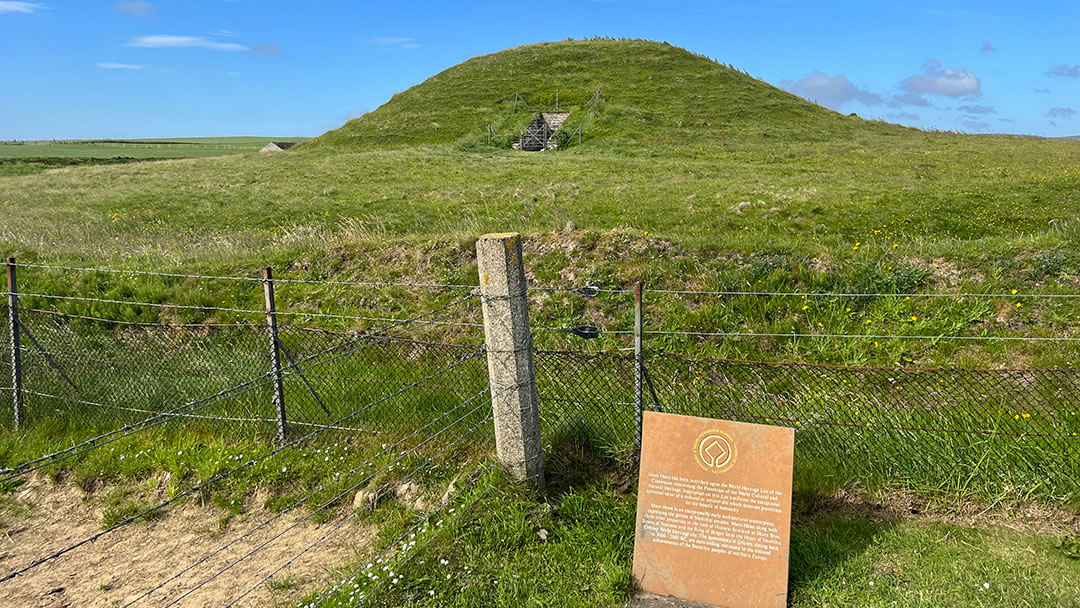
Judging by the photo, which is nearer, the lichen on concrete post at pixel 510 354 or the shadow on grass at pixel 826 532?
the shadow on grass at pixel 826 532

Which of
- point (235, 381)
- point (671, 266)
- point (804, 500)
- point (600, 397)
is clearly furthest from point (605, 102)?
point (804, 500)

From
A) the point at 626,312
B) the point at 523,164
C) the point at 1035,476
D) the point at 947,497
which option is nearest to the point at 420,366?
the point at 626,312

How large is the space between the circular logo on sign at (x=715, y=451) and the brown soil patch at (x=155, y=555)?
2635 millimetres

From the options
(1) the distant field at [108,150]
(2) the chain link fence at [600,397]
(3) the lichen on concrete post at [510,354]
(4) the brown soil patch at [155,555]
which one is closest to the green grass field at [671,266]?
(2) the chain link fence at [600,397]

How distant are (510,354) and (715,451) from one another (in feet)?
5.18

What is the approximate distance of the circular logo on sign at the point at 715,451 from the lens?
4.39 m

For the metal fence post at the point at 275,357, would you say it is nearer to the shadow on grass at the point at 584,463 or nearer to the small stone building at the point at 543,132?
the shadow on grass at the point at 584,463

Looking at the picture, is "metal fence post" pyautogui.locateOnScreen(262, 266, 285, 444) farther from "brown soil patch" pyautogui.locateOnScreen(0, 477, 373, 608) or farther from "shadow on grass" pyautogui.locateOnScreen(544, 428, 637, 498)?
"shadow on grass" pyautogui.locateOnScreen(544, 428, 637, 498)

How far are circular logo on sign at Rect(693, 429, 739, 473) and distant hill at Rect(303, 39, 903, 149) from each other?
3046cm

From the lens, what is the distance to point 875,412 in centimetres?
616

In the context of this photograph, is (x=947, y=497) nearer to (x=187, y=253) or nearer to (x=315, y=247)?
(x=315, y=247)

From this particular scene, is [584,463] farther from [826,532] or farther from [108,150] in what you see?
[108,150]

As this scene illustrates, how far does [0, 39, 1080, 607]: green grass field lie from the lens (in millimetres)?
4551

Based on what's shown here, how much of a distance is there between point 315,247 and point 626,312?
6307mm
